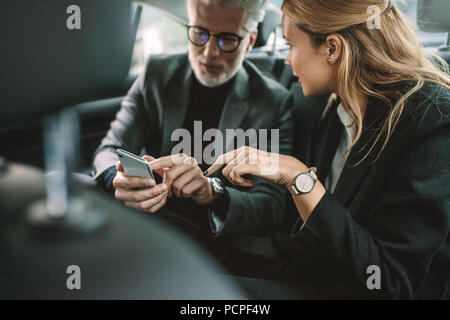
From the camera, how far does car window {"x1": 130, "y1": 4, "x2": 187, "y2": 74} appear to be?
1230 mm

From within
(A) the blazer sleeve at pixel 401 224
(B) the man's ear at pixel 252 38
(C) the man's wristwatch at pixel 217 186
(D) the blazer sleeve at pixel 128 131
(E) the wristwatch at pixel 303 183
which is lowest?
(A) the blazer sleeve at pixel 401 224

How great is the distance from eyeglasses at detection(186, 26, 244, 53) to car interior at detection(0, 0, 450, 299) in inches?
4.3

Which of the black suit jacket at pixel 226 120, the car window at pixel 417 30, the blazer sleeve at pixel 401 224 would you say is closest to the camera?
the blazer sleeve at pixel 401 224

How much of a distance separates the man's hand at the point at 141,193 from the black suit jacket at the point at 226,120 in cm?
13

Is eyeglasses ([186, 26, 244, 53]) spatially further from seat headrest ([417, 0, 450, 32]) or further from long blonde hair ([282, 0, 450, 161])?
seat headrest ([417, 0, 450, 32])

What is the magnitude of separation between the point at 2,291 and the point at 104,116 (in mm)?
996

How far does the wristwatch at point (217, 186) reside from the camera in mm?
882

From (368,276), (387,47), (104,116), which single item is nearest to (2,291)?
(368,276)

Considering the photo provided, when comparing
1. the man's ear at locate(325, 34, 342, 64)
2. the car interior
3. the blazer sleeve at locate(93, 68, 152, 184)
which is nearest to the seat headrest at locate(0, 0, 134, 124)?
the car interior

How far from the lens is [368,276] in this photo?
29.7 inches

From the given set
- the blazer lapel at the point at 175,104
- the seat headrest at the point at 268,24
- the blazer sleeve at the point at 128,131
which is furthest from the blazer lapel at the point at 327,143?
the blazer sleeve at the point at 128,131

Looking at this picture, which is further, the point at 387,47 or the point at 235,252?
the point at 235,252

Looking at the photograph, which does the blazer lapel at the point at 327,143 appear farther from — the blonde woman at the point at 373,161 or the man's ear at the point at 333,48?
the man's ear at the point at 333,48

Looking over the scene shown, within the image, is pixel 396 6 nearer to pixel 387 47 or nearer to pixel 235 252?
pixel 387 47
